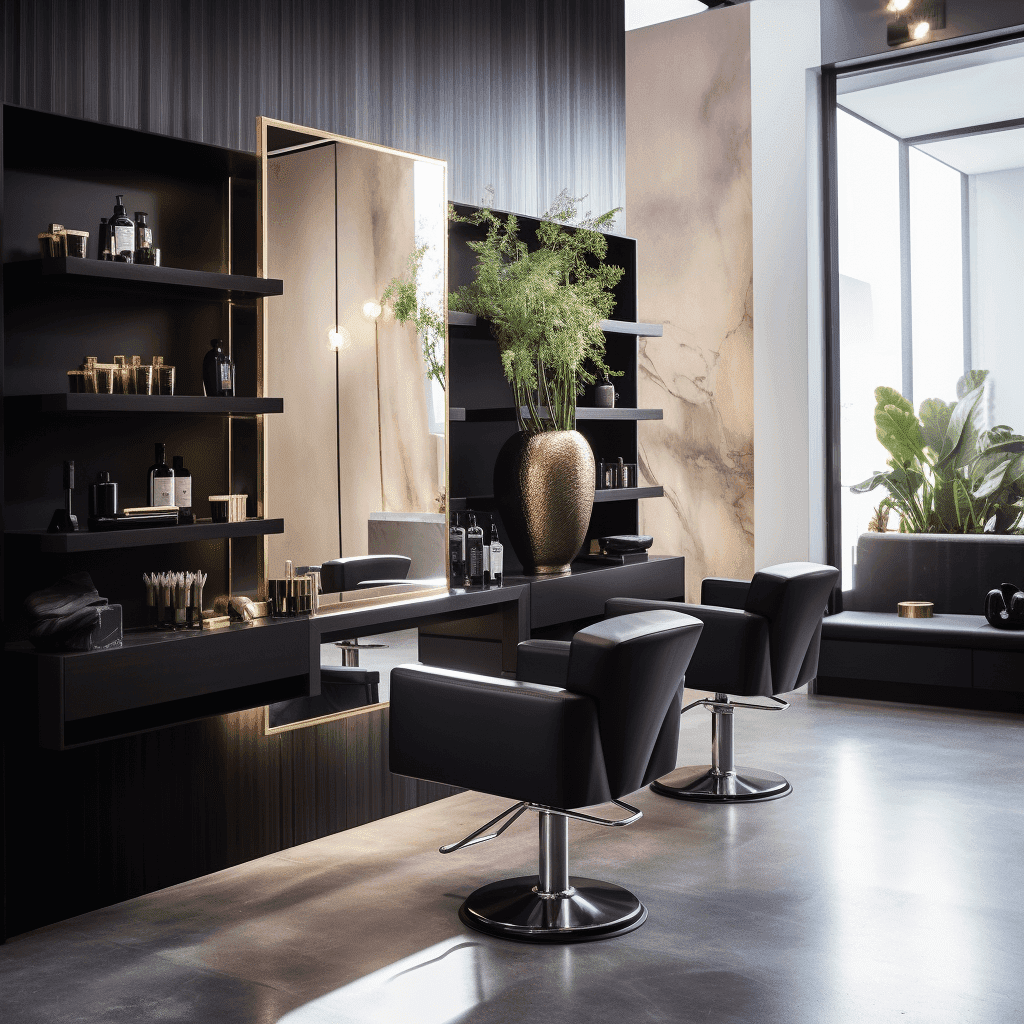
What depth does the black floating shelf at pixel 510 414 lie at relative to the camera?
430 cm

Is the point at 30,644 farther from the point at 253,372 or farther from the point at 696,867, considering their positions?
the point at 696,867

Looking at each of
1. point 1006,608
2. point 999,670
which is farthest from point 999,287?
point 999,670

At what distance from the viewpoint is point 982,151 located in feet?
19.9

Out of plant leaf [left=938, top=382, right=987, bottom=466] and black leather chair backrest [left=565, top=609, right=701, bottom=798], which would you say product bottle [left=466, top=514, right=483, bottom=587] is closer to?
black leather chair backrest [left=565, top=609, right=701, bottom=798]

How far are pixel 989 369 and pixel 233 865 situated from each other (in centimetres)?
448

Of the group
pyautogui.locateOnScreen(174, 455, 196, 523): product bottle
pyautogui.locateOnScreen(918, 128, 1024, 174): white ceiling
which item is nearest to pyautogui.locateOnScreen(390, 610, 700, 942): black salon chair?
pyautogui.locateOnScreen(174, 455, 196, 523): product bottle

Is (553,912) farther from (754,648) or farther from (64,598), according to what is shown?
(64,598)

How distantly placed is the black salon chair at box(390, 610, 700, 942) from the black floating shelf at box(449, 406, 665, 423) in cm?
140

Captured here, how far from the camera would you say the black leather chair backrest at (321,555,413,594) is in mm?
3781

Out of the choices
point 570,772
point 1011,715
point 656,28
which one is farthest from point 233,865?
point 656,28

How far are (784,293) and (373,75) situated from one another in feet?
10.0

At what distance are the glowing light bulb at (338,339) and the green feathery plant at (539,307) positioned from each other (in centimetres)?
66

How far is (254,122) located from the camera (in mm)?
3590

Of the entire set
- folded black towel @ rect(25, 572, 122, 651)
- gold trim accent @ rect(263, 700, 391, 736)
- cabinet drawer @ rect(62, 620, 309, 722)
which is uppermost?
folded black towel @ rect(25, 572, 122, 651)
